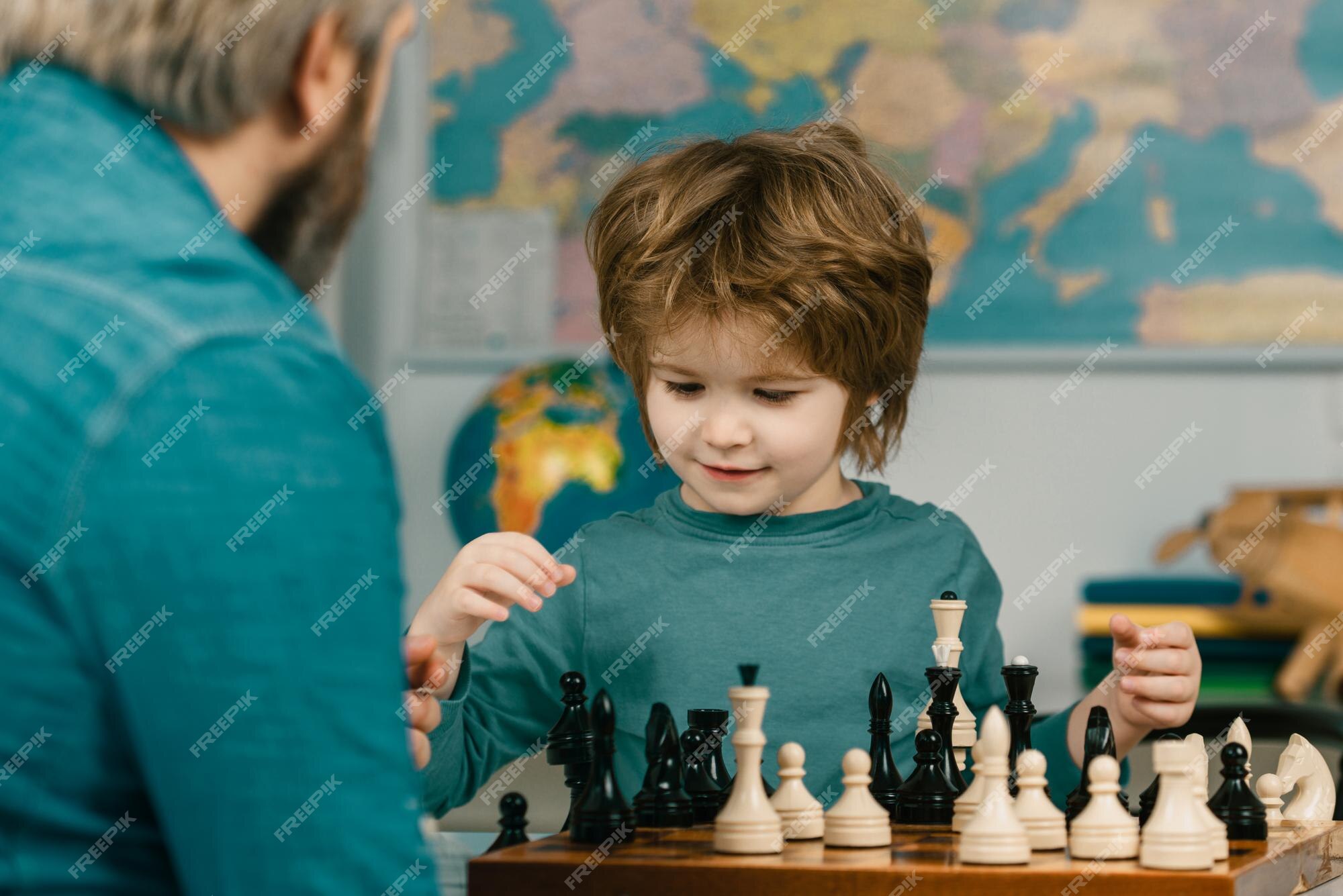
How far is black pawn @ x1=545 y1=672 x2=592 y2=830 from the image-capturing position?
1.13 meters

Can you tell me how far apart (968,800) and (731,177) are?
2.21ft

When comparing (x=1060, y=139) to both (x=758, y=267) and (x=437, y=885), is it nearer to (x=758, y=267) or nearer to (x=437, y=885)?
(x=758, y=267)

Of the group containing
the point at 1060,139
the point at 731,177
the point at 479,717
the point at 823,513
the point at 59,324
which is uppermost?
the point at 1060,139

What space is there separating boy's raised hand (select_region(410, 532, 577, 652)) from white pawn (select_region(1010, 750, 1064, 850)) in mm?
363

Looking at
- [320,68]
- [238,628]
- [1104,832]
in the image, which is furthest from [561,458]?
[238,628]

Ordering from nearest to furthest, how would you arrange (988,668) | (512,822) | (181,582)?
(181,582) < (512,822) < (988,668)

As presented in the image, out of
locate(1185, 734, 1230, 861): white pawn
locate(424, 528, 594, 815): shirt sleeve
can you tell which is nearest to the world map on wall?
locate(424, 528, 594, 815): shirt sleeve

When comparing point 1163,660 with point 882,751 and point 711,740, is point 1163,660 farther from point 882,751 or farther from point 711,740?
point 711,740

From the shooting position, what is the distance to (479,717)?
51.9 inches

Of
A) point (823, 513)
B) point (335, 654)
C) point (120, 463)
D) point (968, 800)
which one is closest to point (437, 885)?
point (335, 654)

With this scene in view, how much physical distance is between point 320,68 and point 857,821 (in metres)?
0.54

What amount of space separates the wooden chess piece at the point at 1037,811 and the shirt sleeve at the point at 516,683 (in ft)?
1.69

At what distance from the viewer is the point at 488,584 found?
1.12 m

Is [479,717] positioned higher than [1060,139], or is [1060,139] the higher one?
[1060,139]
